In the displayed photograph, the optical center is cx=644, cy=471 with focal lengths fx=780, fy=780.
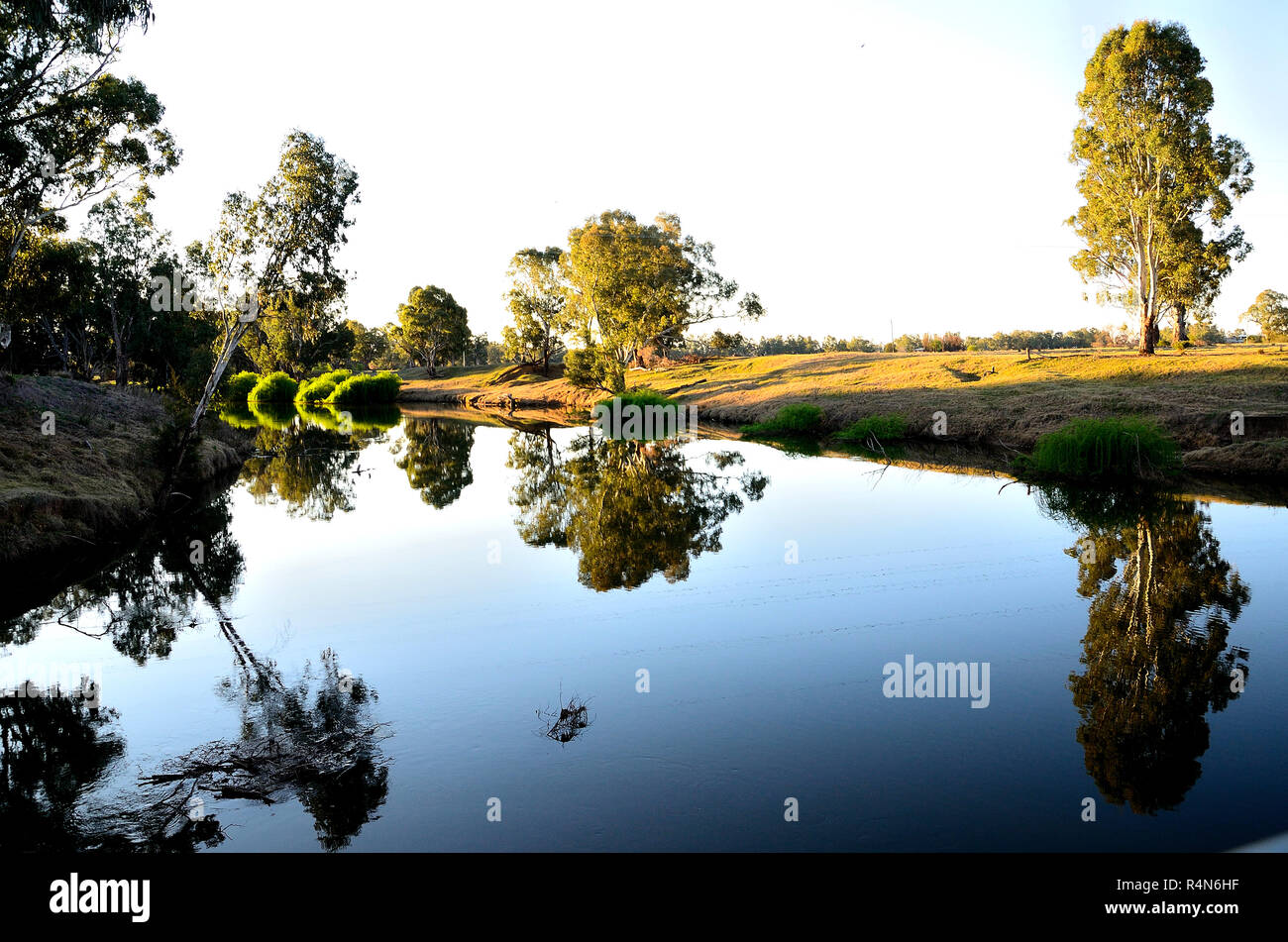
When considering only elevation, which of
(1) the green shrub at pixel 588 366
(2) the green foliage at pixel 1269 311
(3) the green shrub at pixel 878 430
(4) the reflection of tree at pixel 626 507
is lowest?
(4) the reflection of tree at pixel 626 507

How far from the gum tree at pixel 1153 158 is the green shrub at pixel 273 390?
6753 centimetres

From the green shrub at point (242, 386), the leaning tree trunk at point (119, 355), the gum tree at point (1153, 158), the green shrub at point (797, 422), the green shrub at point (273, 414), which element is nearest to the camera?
the gum tree at point (1153, 158)

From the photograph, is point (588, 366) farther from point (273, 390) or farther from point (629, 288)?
point (273, 390)

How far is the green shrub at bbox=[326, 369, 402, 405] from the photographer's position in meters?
69.6

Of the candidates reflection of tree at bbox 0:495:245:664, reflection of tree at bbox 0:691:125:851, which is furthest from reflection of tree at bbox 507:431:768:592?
reflection of tree at bbox 0:691:125:851

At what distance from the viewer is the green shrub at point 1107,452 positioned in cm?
1961

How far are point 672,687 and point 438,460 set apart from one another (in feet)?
75.9

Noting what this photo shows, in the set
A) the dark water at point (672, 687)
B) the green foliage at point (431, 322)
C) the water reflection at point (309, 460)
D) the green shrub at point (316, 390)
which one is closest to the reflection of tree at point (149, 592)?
the dark water at point (672, 687)

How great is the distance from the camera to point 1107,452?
19922mm

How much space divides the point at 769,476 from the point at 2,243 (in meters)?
20.7

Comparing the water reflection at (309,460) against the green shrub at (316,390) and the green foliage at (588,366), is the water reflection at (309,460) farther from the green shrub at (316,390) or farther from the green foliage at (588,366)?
the green shrub at (316,390)
